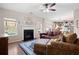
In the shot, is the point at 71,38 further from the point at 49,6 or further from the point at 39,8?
the point at 39,8

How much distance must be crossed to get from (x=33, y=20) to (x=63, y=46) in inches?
36.7

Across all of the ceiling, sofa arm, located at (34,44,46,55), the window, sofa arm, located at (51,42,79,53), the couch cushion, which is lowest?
sofa arm, located at (34,44,46,55)

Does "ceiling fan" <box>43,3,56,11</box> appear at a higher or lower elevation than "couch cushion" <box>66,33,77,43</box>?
higher

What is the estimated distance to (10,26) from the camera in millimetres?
2832

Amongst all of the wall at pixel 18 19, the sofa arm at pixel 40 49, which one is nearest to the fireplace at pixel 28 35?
the wall at pixel 18 19

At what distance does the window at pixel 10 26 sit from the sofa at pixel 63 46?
75cm

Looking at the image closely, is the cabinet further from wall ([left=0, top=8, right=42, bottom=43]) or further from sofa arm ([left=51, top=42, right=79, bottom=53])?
sofa arm ([left=51, top=42, right=79, bottom=53])

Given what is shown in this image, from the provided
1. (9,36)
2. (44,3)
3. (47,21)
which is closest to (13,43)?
(9,36)

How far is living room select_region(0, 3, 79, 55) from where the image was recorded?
2.72m

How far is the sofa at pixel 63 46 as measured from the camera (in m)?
2.69

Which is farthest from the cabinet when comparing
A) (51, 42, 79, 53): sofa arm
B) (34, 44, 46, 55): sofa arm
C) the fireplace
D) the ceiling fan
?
the ceiling fan

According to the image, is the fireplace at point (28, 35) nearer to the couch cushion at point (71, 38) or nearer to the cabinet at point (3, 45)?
the cabinet at point (3, 45)

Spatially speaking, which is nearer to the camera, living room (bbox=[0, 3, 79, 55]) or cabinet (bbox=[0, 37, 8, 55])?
living room (bbox=[0, 3, 79, 55])

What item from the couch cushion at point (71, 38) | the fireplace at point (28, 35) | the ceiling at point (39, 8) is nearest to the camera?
the ceiling at point (39, 8)
